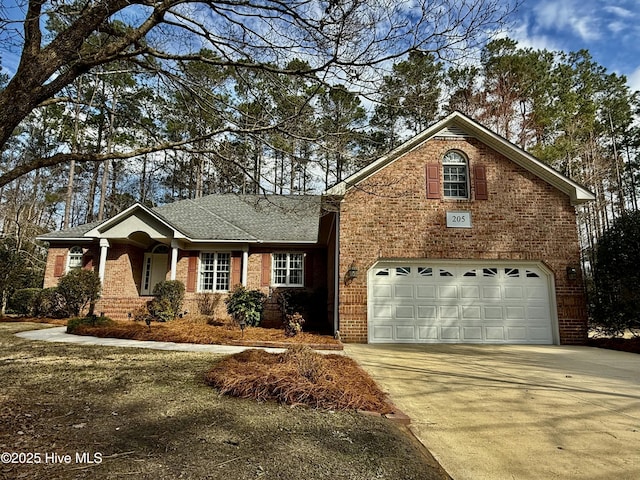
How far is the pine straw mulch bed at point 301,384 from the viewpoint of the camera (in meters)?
3.75

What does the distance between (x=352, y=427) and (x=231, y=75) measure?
496 centimetres

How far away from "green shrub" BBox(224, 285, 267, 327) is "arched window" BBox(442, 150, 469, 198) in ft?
22.9

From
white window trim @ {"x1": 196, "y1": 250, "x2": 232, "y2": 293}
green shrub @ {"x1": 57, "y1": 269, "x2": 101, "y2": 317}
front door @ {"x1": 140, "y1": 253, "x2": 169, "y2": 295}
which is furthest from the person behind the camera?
front door @ {"x1": 140, "y1": 253, "x2": 169, "y2": 295}

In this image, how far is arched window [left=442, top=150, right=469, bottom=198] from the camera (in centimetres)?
1031

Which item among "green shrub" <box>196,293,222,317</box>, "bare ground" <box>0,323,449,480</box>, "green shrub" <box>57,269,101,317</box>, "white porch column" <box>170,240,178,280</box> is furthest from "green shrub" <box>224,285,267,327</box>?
"bare ground" <box>0,323,449,480</box>

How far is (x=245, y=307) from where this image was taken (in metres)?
11.9

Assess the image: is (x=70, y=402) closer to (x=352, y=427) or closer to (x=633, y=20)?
(x=352, y=427)

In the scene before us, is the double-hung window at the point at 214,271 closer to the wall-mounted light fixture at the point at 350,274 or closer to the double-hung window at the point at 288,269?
the double-hung window at the point at 288,269

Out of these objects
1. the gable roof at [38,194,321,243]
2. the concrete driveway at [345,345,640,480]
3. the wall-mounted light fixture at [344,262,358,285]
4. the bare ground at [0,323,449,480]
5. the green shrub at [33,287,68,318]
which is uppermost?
the gable roof at [38,194,321,243]

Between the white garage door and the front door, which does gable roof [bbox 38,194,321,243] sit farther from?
the white garage door

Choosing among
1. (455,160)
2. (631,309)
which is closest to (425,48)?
(455,160)

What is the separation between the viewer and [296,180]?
242 inches

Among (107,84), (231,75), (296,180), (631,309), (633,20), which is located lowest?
(631,309)

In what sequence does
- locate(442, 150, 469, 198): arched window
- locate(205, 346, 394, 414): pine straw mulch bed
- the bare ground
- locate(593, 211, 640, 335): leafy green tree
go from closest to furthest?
the bare ground, locate(205, 346, 394, 414): pine straw mulch bed, locate(593, 211, 640, 335): leafy green tree, locate(442, 150, 469, 198): arched window
